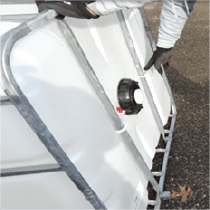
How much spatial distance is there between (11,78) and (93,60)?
57 cm

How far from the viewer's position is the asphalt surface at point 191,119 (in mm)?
2023

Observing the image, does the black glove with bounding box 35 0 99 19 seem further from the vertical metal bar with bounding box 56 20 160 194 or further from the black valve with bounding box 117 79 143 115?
the black valve with bounding box 117 79 143 115

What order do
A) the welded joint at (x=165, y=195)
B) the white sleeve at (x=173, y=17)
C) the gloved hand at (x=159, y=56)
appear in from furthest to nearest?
1. the welded joint at (x=165, y=195)
2. the gloved hand at (x=159, y=56)
3. the white sleeve at (x=173, y=17)

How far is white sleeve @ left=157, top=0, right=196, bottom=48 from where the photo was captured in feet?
4.63

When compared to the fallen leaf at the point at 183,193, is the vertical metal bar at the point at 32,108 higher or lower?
higher

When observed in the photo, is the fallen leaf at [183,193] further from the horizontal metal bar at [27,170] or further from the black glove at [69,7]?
the black glove at [69,7]

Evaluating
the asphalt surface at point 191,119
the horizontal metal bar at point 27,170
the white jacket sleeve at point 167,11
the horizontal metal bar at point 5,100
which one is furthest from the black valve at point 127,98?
the asphalt surface at point 191,119

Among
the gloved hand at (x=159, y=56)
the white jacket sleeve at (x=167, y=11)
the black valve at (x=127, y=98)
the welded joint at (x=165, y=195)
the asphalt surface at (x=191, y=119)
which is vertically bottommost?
the asphalt surface at (x=191, y=119)

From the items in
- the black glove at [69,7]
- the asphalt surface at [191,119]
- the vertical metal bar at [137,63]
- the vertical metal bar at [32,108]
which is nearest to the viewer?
the vertical metal bar at [32,108]

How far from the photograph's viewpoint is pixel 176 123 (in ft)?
8.50

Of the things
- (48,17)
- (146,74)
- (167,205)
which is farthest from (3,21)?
(167,205)

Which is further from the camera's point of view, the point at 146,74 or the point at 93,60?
the point at 146,74

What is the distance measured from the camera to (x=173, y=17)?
1.50m

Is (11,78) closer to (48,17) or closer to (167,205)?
(48,17)
